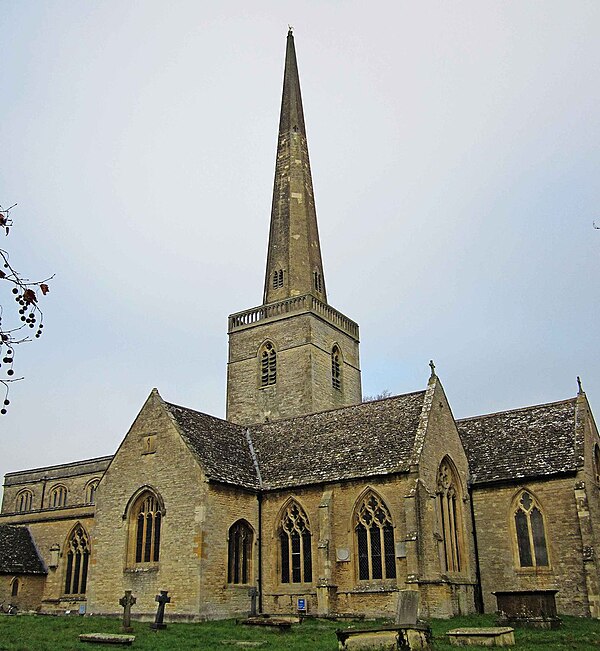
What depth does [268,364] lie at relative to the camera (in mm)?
47375

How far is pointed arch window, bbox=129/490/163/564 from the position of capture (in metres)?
29.0

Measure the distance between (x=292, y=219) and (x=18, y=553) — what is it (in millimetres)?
28744

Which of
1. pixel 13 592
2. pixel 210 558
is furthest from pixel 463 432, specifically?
A: pixel 13 592

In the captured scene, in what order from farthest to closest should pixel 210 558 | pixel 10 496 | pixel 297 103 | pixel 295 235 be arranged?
1. pixel 10 496
2. pixel 297 103
3. pixel 295 235
4. pixel 210 558

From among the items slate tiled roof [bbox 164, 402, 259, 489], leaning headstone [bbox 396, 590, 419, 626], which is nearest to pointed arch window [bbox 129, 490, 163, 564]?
slate tiled roof [bbox 164, 402, 259, 489]

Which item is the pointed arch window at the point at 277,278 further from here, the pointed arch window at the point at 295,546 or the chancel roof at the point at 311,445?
the pointed arch window at the point at 295,546

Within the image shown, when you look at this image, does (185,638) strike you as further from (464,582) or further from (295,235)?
(295,235)

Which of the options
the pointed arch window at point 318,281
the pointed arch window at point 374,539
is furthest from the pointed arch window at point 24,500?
the pointed arch window at point 374,539

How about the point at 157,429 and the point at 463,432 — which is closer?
the point at 157,429

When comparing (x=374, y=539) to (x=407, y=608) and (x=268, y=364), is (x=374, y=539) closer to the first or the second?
(x=407, y=608)

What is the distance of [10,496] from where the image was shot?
205 ft

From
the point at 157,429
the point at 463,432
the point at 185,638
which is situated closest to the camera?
the point at 185,638

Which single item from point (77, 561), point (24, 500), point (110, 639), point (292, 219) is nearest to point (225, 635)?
point (110, 639)

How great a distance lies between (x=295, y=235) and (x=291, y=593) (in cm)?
2808
